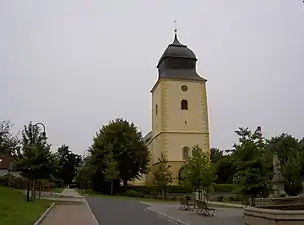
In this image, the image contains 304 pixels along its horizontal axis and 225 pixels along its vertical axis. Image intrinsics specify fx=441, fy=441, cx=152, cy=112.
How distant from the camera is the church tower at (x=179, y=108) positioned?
200 feet

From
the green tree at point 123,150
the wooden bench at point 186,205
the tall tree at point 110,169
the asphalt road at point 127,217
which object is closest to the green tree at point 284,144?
the green tree at point 123,150

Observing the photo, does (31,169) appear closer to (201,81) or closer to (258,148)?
(258,148)

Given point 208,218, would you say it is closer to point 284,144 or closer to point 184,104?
point 184,104

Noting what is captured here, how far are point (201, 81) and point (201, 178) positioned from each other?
29.5 meters

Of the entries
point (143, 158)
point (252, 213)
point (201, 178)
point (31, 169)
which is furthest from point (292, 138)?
point (252, 213)

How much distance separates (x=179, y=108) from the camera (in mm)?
62656

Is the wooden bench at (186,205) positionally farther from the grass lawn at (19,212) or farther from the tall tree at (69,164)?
the tall tree at (69,164)

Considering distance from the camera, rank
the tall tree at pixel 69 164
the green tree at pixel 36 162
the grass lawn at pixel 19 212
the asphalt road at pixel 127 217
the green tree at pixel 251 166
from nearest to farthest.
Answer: the grass lawn at pixel 19 212 < the asphalt road at pixel 127 217 < the green tree at pixel 251 166 < the green tree at pixel 36 162 < the tall tree at pixel 69 164

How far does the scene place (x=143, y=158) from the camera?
58031mm

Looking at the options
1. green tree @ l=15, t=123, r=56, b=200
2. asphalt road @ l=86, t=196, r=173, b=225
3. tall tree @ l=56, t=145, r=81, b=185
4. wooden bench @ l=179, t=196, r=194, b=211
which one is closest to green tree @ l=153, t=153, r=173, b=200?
wooden bench @ l=179, t=196, r=194, b=211

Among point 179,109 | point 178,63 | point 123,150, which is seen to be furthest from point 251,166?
point 178,63

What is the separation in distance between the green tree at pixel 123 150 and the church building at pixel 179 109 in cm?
367

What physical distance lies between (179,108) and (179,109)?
156 millimetres

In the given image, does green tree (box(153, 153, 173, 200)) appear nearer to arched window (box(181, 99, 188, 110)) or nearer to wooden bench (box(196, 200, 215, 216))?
arched window (box(181, 99, 188, 110))
